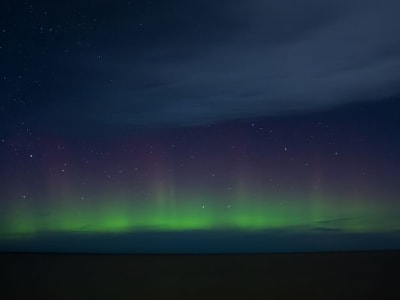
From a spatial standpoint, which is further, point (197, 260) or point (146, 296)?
point (197, 260)

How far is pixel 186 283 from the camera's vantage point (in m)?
3.81

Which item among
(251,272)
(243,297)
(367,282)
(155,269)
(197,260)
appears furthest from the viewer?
(197,260)

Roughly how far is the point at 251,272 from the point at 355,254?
1462 mm

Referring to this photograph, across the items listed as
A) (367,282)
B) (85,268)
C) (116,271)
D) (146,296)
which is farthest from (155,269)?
(367,282)

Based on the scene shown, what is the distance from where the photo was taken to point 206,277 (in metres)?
4.03

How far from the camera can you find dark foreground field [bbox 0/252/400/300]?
3.44 m

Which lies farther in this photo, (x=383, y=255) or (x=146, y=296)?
(x=383, y=255)

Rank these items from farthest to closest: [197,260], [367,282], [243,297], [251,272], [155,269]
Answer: [197,260] < [155,269] < [251,272] < [367,282] < [243,297]

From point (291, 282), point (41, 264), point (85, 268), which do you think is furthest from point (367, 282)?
point (41, 264)

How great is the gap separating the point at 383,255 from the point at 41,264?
11.0 feet

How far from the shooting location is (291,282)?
3.74 m

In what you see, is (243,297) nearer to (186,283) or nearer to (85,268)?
(186,283)

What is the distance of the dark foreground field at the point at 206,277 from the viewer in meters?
3.44

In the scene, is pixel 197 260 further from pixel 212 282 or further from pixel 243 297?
pixel 243 297
